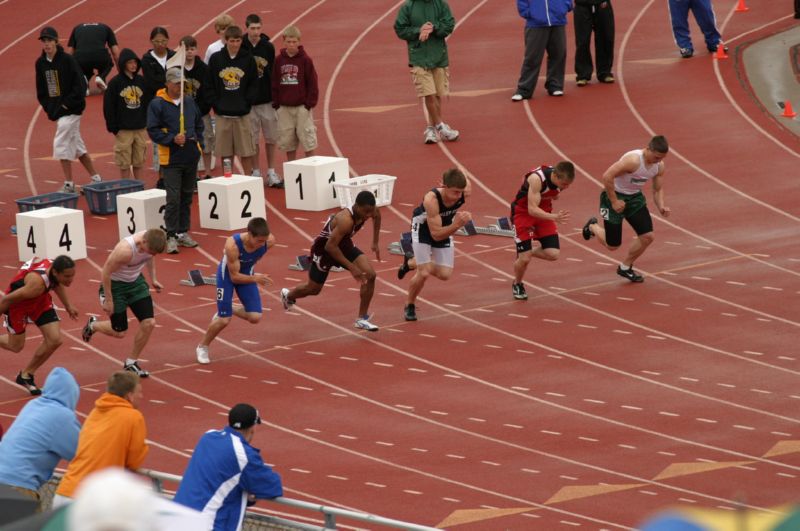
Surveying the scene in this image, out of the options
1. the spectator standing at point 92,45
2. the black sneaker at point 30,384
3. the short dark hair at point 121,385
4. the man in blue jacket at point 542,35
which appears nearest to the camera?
the short dark hair at point 121,385

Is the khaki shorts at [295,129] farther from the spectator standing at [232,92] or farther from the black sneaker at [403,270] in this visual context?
the black sneaker at [403,270]

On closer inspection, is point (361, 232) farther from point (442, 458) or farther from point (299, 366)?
point (442, 458)

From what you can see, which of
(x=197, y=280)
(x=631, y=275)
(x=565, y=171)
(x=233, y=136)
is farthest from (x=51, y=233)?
(x=631, y=275)

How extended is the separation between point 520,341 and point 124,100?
6714mm

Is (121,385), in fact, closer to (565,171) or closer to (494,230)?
(565,171)

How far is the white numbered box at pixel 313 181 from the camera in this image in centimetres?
1825

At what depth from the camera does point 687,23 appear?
77.8 feet

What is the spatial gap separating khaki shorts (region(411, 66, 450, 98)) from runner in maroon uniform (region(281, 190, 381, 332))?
574cm

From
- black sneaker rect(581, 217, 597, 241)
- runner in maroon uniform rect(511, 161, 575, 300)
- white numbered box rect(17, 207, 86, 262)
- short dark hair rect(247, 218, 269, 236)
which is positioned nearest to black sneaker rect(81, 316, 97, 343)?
short dark hair rect(247, 218, 269, 236)

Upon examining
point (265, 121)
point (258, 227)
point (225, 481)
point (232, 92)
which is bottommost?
point (225, 481)

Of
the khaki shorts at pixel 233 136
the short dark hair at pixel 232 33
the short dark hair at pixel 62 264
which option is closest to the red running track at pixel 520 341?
the khaki shorts at pixel 233 136

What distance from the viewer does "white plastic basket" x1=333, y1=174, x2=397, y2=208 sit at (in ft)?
59.0

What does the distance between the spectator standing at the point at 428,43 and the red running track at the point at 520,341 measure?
86cm

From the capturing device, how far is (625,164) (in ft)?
50.0
